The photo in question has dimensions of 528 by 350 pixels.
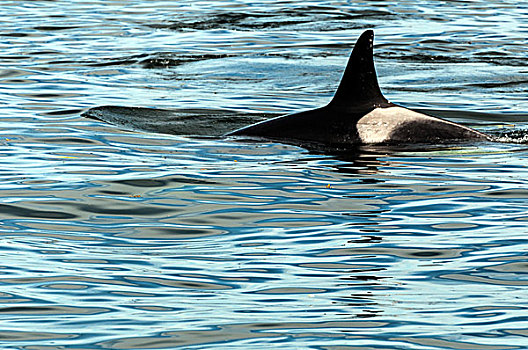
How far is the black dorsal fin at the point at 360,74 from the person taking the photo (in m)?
12.8

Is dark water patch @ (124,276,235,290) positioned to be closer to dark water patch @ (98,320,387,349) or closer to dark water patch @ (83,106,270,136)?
dark water patch @ (98,320,387,349)

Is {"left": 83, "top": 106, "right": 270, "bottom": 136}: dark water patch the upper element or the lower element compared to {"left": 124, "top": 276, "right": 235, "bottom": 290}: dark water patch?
lower

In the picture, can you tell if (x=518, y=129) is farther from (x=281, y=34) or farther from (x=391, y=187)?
(x=281, y=34)

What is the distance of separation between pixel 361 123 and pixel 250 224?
427 cm

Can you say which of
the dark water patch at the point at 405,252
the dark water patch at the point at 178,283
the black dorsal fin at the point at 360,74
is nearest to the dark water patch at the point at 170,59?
the black dorsal fin at the point at 360,74

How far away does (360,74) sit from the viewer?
1281cm

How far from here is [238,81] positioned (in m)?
19.5

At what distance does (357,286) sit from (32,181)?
433cm

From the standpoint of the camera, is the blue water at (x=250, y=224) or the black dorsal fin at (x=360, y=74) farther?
the black dorsal fin at (x=360, y=74)

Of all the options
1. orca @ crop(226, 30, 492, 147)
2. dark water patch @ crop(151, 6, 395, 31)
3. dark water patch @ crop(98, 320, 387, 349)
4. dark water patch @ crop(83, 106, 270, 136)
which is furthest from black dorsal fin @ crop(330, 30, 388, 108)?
dark water patch @ crop(151, 6, 395, 31)

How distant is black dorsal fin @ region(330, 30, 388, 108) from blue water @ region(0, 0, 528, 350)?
2.46 ft

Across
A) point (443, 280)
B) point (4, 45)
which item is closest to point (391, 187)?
point (443, 280)

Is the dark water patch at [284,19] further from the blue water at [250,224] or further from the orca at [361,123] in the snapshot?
the orca at [361,123]

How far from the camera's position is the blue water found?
6590mm
